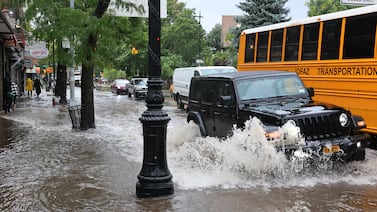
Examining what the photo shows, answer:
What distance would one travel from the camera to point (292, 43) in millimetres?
13734

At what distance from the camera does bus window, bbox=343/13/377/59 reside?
10672 millimetres

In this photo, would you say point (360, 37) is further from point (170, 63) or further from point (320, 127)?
point (170, 63)

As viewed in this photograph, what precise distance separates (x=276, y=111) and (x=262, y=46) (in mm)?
7718

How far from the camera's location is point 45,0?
1338cm

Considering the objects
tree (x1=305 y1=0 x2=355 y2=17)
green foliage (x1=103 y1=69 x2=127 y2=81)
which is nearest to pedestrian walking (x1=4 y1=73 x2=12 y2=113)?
tree (x1=305 y1=0 x2=355 y2=17)

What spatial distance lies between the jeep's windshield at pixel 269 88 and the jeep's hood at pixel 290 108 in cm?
37

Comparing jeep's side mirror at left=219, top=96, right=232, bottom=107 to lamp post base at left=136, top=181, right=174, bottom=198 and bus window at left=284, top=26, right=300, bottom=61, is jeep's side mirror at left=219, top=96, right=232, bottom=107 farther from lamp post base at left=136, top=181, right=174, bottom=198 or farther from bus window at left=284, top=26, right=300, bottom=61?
bus window at left=284, top=26, right=300, bottom=61

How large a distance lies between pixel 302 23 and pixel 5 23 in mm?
10589

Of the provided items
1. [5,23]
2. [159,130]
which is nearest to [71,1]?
[5,23]

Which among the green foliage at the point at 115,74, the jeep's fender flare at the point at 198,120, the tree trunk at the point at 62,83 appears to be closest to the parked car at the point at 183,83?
the tree trunk at the point at 62,83

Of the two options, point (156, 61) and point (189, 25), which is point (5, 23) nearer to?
point (156, 61)

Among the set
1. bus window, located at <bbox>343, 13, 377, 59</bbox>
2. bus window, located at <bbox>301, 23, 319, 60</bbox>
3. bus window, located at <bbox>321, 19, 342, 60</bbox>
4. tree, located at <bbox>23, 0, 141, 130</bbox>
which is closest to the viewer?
bus window, located at <bbox>343, 13, 377, 59</bbox>

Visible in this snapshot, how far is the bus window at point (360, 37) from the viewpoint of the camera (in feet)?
35.0

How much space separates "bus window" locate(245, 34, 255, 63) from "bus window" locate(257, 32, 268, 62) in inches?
16.4
